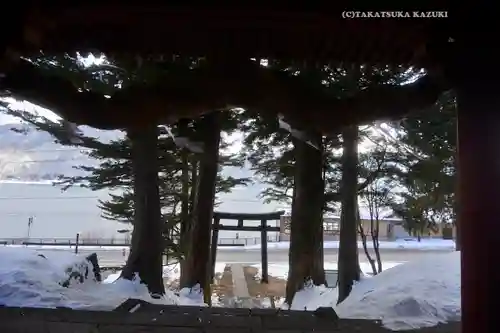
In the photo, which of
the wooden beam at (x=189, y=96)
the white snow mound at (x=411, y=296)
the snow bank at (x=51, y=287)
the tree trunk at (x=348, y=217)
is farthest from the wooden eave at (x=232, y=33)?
the tree trunk at (x=348, y=217)

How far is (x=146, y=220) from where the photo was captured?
714 cm

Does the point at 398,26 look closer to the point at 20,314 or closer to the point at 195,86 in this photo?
the point at 195,86

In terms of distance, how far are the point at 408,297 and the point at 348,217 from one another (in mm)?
2345

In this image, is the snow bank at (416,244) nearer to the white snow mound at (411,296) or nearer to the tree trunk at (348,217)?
the tree trunk at (348,217)

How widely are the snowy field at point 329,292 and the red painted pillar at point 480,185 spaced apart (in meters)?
2.39

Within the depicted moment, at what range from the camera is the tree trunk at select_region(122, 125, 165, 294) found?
6996mm

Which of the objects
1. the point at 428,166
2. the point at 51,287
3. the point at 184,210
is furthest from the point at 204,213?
the point at 428,166

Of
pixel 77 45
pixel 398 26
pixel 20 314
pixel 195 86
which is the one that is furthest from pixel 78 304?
pixel 398 26

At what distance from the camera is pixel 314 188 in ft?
24.4

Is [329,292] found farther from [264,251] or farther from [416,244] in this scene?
[416,244]

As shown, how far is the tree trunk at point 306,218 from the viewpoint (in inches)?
292

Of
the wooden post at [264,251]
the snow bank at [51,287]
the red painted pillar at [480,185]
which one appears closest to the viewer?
the red painted pillar at [480,185]

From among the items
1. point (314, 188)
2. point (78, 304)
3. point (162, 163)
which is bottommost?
point (78, 304)

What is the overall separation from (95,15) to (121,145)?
6.66m
